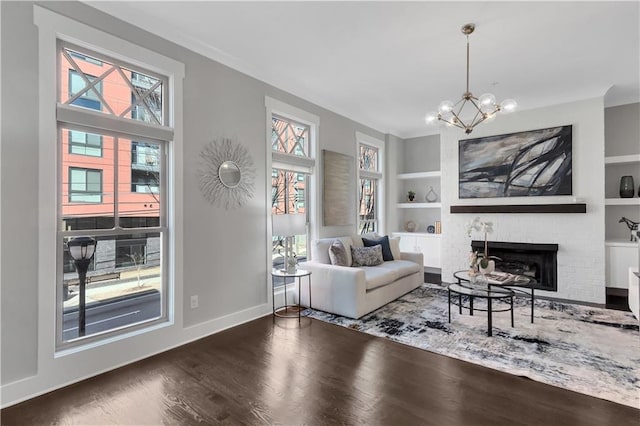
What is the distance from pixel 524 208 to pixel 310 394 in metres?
4.48

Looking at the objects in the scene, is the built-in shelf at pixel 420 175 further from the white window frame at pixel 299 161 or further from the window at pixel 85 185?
the window at pixel 85 185

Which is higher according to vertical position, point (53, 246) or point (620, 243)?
point (53, 246)

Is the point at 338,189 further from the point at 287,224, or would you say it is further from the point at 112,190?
the point at 112,190

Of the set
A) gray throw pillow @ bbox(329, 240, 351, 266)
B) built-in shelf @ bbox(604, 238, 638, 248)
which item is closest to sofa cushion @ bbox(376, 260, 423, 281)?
gray throw pillow @ bbox(329, 240, 351, 266)

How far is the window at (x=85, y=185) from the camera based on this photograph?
98.8 inches

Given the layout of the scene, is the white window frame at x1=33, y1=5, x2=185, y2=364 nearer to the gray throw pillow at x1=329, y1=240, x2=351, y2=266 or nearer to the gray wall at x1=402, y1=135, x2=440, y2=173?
the gray throw pillow at x1=329, y1=240, x2=351, y2=266

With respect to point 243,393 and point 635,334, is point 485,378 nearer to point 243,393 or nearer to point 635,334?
point 243,393

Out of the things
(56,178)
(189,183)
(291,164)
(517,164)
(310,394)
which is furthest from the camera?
(517,164)

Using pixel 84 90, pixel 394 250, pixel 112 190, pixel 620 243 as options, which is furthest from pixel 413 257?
pixel 84 90

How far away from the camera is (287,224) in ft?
12.5

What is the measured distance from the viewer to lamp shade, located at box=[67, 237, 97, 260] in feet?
8.23

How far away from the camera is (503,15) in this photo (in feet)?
8.96

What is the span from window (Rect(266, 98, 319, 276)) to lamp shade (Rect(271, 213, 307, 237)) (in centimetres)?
26

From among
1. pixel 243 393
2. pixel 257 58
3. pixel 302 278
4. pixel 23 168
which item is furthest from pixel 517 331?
pixel 23 168
